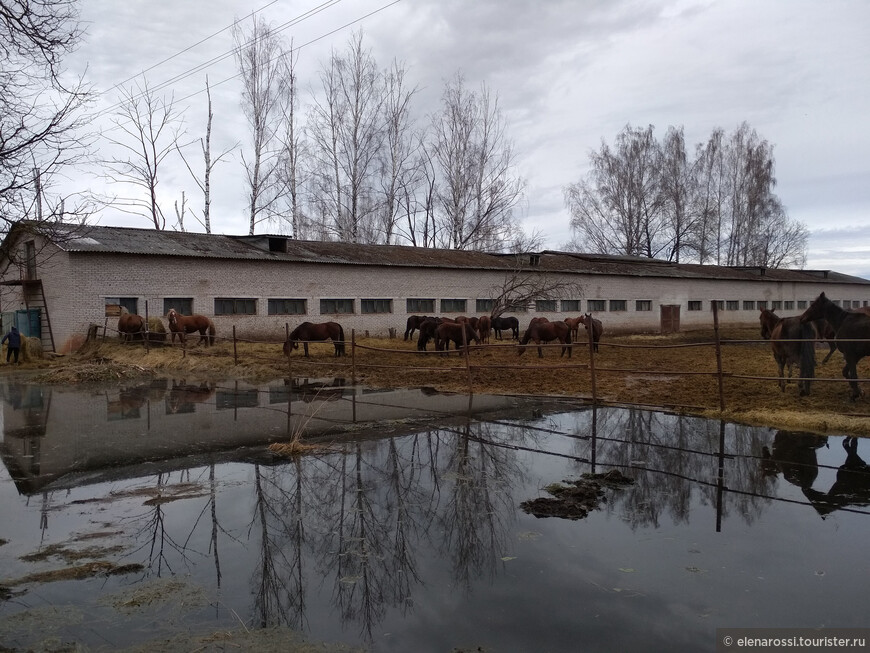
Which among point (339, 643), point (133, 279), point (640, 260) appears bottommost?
point (339, 643)

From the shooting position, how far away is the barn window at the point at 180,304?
80.3ft

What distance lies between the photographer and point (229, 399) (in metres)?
13.3

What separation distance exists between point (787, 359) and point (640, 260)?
1406 inches

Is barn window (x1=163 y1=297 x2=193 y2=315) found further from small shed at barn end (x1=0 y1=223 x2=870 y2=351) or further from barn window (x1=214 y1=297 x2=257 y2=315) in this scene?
barn window (x1=214 y1=297 x2=257 y2=315)

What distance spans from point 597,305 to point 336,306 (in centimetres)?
1711

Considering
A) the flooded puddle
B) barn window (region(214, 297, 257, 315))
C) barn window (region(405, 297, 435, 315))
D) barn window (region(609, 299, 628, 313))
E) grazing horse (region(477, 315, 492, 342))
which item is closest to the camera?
the flooded puddle

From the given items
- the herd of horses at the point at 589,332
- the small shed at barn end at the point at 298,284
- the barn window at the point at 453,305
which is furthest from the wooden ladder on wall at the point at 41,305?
the barn window at the point at 453,305

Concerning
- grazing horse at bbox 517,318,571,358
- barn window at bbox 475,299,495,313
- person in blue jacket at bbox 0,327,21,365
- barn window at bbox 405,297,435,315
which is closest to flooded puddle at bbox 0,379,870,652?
grazing horse at bbox 517,318,571,358

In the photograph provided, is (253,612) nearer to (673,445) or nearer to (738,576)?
(738,576)

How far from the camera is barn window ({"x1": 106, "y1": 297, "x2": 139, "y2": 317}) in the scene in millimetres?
23125

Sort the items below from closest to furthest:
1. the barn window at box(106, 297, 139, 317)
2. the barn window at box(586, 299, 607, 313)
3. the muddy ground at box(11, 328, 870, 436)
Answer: the muddy ground at box(11, 328, 870, 436) → the barn window at box(106, 297, 139, 317) → the barn window at box(586, 299, 607, 313)

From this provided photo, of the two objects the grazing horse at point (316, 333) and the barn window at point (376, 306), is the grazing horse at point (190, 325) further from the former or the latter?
the barn window at point (376, 306)

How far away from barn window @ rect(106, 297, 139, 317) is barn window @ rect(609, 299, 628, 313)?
88.0ft

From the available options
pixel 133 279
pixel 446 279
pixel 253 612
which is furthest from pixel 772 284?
pixel 253 612
